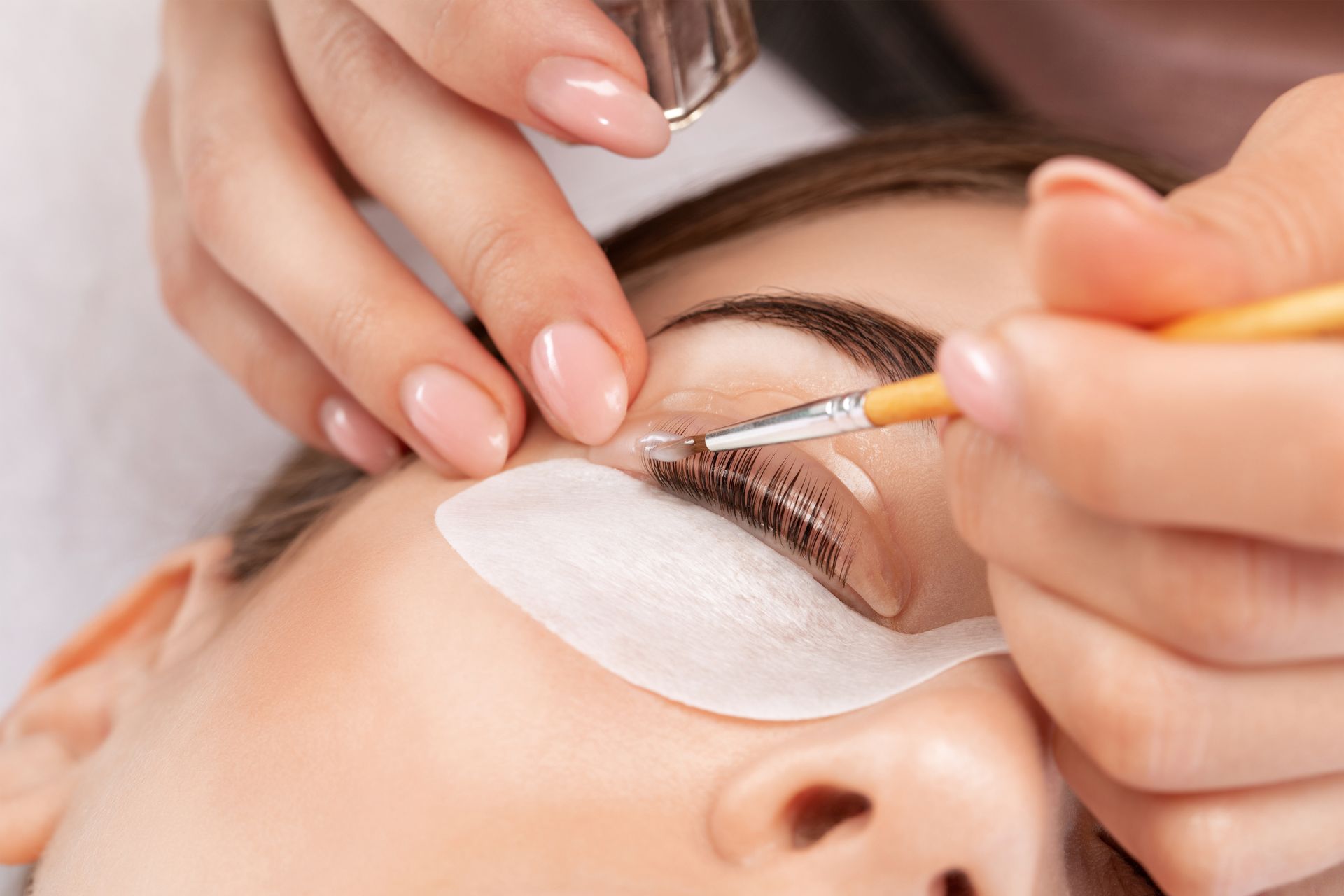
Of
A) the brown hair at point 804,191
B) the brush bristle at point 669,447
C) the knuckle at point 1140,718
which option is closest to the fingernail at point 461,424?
the brush bristle at point 669,447

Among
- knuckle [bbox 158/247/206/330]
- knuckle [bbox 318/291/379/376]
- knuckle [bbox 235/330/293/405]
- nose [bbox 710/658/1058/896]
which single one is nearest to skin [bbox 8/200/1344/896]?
nose [bbox 710/658/1058/896]

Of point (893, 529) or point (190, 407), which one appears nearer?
point (893, 529)

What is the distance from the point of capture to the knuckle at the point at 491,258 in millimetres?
775

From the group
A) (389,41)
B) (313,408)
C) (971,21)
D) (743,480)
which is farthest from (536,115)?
(971,21)

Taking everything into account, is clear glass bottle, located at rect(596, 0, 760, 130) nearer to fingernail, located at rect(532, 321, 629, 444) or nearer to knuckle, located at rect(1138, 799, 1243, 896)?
fingernail, located at rect(532, 321, 629, 444)

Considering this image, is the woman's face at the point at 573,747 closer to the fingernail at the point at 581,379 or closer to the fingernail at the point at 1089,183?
the fingernail at the point at 581,379

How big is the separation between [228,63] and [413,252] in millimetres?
511

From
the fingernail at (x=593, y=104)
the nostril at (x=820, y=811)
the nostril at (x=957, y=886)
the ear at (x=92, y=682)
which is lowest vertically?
the nostril at (x=957, y=886)

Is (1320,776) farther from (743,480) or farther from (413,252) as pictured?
(413,252)

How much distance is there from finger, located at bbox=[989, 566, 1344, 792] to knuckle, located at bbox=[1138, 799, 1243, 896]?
23mm

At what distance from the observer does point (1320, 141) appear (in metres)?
0.49

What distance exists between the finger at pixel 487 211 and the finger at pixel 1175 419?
1.21 feet

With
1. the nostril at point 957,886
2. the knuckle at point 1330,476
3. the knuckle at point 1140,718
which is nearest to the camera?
the knuckle at point 1330,476

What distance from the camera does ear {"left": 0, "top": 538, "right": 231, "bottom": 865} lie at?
2.68 feet
